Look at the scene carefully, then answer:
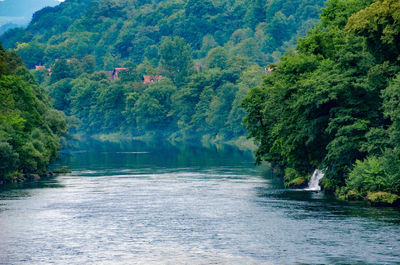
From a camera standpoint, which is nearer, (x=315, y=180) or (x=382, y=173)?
(x=382, y=173)

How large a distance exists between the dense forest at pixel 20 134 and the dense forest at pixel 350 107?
32053 millimetres

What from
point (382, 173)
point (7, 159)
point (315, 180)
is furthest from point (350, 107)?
point (7, 159)

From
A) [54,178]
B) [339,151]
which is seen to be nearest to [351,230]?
[339,151]

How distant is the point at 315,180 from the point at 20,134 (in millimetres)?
39679

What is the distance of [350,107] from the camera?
73062 millimetres

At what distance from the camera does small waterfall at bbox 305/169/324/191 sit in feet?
266

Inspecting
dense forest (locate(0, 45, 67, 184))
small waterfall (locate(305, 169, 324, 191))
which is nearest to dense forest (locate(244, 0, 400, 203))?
small waterfall (locate(305, 169, 324, 191))

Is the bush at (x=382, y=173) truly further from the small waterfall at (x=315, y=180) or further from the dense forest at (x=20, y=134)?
the dense forest at (x=20, y=134)

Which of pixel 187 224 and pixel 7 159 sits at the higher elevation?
pixel 7 159

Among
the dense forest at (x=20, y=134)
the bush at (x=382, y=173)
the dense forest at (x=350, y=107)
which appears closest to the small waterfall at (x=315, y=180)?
the dense forest at (x=350, y=107)

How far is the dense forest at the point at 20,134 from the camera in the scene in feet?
291

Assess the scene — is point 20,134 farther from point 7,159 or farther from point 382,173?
point 382,173

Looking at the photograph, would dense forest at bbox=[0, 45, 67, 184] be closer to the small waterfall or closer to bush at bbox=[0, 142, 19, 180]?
bush at bbox=[0, 142, 19, 180]

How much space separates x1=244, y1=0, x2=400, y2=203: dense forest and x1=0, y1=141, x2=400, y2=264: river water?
3.37m
